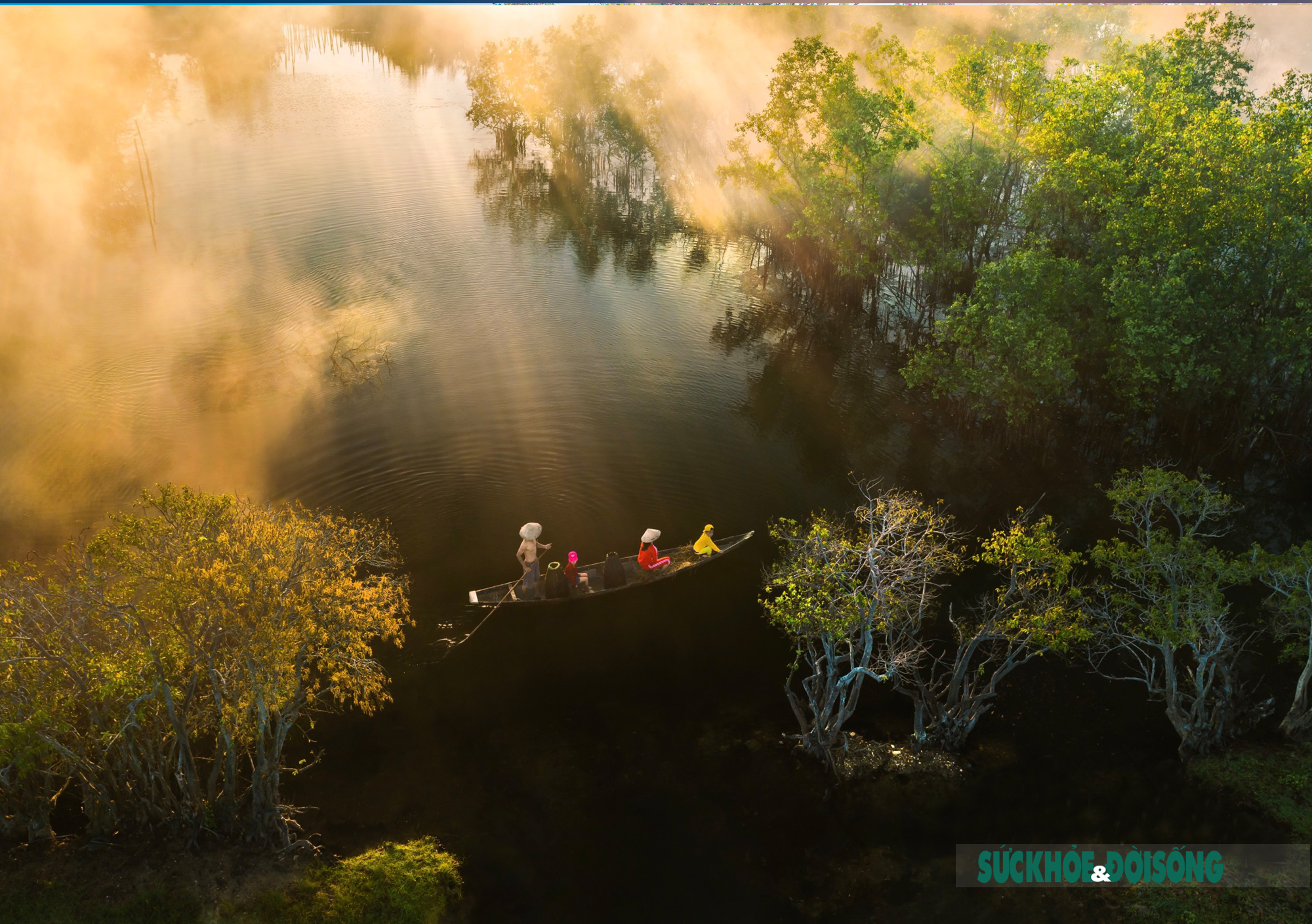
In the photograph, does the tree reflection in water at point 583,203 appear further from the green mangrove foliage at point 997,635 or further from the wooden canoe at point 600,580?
the green mangrove foliage at point 997,635

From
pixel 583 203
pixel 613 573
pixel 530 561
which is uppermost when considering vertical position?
pixel 583 203

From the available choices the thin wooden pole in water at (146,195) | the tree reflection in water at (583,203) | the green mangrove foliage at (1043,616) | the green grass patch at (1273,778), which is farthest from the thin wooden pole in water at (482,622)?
the thin wooden pole in water at (146,195)

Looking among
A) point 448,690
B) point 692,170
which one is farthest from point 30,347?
point 692,170

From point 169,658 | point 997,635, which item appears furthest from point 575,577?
point 997,635

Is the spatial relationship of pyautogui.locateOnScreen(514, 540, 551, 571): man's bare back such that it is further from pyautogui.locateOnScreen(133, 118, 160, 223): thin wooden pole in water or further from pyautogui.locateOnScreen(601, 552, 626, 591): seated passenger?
pyautogui.locateOnScreen(133, 118, 160, 223): thin wooden pole in water

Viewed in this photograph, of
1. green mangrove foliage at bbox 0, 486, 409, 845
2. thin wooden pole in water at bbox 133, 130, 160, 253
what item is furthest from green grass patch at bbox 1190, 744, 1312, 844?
thin wooden pole in water at bbox 133, 130, 160, 253

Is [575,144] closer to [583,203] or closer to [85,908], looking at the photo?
[583,203]
